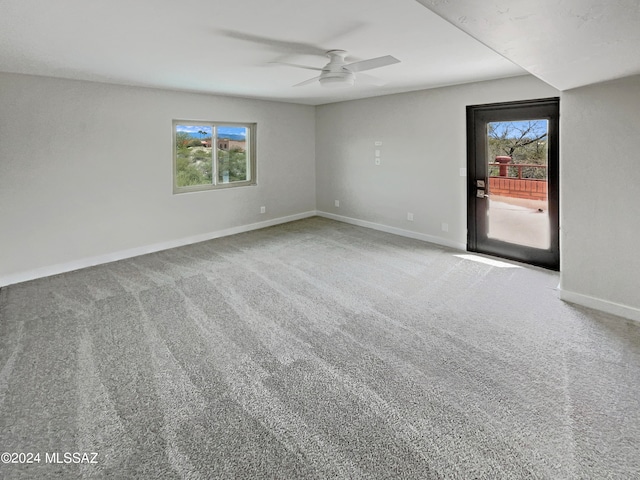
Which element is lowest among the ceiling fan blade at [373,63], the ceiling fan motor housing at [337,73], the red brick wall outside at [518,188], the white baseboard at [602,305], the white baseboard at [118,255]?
the white baseboard at [602,305]

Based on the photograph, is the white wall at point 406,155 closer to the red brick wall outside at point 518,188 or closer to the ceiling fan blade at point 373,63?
the red brick wall outside at point 518,188

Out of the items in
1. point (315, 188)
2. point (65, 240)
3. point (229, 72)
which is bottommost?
point (65, 240)

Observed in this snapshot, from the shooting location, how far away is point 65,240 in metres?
4.55

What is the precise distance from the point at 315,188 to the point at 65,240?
4.62m

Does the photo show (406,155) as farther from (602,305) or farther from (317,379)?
(317,379)

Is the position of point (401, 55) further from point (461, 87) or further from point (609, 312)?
point (609, 312)

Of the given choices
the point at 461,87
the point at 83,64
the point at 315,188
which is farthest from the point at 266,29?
the point at 315,188

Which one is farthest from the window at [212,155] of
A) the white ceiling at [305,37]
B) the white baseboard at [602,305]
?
the white baseboard at [602,305]

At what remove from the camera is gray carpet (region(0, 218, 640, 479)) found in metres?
1.77

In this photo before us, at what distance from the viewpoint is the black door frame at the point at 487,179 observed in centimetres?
429

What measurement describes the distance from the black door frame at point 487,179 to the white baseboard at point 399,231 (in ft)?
0.90

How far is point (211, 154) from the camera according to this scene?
6.12m

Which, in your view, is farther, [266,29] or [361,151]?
[361,151]

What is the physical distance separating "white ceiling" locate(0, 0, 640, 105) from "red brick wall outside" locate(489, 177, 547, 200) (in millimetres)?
1325
